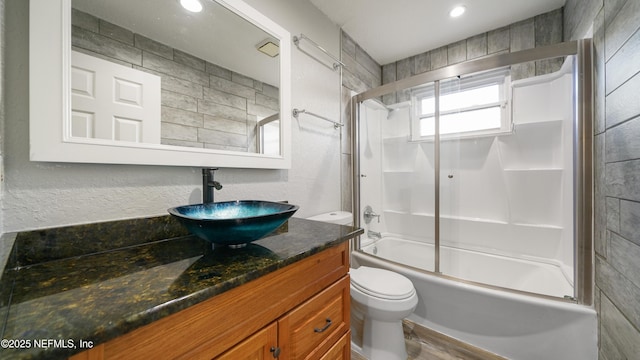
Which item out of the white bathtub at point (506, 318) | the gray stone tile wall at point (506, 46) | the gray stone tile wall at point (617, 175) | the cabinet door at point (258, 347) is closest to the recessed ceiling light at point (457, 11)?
the gray stone tile wall at point (506, 46)

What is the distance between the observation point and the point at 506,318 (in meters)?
1.40

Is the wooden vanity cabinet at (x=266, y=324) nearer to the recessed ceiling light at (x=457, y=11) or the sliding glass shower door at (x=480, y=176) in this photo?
the sliding glass shower door at (x=480, y=176)

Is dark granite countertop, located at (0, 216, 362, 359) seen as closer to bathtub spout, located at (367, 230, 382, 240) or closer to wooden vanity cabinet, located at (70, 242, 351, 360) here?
wooden vanity cabinet, located at (70, 242, 351, 360)

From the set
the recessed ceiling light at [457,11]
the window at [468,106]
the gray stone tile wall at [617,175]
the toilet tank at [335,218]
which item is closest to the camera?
the gray stone tile wall at [617,175]

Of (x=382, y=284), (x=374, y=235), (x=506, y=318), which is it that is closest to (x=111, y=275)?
(x=382, y=284)

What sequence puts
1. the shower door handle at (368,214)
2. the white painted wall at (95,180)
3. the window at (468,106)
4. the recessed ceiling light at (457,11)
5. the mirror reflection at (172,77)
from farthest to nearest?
the shower door handle at (368,214) < the window at (468,106) < the recessed ceiling light at (457,11) < the mirror reflection at (172,77) < the white painted wall at (95,180)

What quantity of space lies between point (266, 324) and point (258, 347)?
0.18ft

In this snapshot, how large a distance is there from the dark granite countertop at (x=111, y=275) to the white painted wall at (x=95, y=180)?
0.22 ft

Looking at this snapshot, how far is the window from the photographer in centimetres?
195

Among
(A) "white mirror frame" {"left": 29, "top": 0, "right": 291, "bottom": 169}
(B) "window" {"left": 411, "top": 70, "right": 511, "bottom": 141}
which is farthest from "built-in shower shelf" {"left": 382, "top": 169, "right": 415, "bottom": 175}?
(A) "white mirror frame" {"left": 29, "top": 0, "right": 291, "bottom": 169}

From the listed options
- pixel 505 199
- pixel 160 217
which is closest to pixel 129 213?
pixel 160 217

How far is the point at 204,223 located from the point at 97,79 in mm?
678

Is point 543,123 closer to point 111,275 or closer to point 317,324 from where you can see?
point 317,324

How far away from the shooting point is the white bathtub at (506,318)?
1255 millimetres
